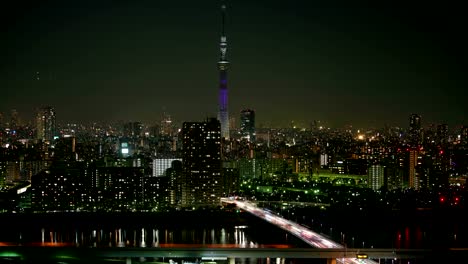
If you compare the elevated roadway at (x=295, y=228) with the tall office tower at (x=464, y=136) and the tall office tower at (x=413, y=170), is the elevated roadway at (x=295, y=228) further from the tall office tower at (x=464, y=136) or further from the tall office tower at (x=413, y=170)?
the tall office tower at (x=464, y=136)

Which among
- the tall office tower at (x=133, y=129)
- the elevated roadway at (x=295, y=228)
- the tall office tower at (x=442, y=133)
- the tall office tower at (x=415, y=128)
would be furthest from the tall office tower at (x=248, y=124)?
the elevated roadway at (x=295, y=228)

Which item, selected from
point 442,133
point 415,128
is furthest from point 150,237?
point 415,128

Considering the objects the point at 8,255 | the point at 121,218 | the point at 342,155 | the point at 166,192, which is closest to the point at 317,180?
the point at 342,155

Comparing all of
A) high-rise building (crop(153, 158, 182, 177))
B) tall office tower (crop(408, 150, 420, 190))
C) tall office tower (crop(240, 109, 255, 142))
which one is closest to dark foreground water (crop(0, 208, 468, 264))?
tall office tower (crop(408, 150, 420, 190))

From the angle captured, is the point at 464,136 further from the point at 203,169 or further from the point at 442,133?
the point at 203,169

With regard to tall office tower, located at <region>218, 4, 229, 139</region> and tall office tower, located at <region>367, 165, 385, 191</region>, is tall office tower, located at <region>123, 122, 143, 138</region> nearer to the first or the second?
tall office tower, located at <region>218, 4, 229, 139</region>
